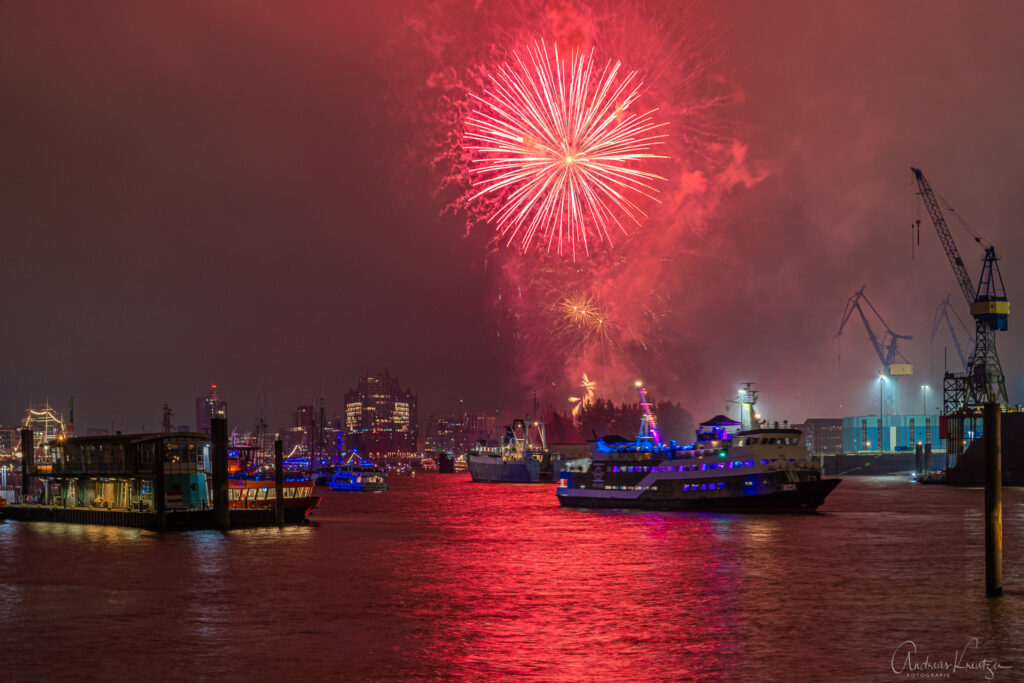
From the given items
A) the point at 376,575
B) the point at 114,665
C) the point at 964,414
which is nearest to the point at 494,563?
the point at 376,575

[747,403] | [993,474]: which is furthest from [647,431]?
[993,474]

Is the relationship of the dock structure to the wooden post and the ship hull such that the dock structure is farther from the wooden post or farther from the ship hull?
the ship hull

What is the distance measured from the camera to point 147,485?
9150 centimetres

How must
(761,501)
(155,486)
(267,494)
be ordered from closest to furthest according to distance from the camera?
(155,486)
(267,494)
(761,501)

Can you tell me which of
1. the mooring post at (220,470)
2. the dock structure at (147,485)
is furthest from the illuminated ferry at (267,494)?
A: the mooring post at (220,470)

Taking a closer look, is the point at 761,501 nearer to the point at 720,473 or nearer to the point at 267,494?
the point at 720,473

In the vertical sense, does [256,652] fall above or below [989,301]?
below

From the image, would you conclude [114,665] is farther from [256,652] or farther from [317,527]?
[317,527]

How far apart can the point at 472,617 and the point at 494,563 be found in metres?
20.8

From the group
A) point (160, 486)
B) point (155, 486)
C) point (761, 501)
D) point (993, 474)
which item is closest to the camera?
point (993, 474)

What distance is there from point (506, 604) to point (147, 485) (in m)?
53.9

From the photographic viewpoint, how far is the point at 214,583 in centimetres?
5453

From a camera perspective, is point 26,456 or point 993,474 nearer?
point 993,474
